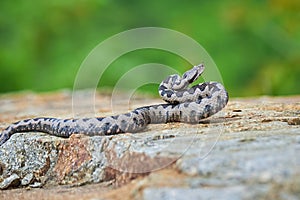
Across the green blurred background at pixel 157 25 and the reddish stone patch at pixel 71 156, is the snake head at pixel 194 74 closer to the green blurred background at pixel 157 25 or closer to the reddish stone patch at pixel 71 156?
the reddish stone patch at pixel 71 156

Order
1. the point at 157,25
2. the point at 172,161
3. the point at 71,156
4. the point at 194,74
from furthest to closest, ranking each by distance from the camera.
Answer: the point at 157,25 < the point at 194,74 < the point at 71,156 < the point at 172,161

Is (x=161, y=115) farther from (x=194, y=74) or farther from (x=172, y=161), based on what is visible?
(x=172, y=161)

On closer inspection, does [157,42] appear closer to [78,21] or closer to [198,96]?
[78,21]

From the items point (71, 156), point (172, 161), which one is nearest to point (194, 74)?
point (71, 156)

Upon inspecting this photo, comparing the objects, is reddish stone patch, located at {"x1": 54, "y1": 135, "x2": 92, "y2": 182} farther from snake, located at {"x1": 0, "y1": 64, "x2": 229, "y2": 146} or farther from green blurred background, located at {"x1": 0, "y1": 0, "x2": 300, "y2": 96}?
green blurred background, located at {"x1": 0, "y1": 0, "x2": 300, "y2": 96}

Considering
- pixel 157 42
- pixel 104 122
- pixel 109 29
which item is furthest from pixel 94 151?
pixel 109 29

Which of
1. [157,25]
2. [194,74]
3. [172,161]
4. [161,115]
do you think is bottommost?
[172,161]

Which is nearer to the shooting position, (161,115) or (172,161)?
(172,161)

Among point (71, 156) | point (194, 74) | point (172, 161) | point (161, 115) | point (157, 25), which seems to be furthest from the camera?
point (157, 25)
